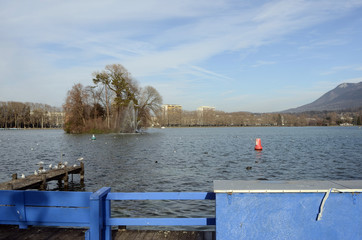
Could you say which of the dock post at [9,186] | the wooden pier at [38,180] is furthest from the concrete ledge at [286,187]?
the wooden pier at [38,180]

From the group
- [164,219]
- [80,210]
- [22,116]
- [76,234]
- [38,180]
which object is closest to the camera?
[164,219]

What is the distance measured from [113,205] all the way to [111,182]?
18.8 ft

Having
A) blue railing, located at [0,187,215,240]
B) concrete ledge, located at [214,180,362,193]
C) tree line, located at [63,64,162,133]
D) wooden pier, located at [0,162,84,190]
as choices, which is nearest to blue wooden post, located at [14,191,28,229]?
blue railing, located at [0,187,215,240]

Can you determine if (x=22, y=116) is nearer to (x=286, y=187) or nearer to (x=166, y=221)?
(x=166, y=221)

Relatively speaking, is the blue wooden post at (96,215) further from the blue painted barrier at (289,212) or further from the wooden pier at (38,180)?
the wooden pier at (38,180)

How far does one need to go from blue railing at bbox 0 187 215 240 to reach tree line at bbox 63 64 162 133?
77.5 m

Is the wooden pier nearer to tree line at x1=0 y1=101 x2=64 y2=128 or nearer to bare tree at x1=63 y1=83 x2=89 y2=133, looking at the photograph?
bare tree at x1=63 y1=83 x2=89 y2=133

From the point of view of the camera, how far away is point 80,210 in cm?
572

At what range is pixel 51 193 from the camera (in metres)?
5.58

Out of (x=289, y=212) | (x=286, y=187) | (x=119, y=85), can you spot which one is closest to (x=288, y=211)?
(x=289, y=212)

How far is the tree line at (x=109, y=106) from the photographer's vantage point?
84.4 m

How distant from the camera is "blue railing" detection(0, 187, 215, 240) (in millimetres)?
5105

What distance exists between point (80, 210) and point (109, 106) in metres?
84.8

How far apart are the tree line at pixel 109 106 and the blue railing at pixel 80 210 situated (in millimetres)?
77533
